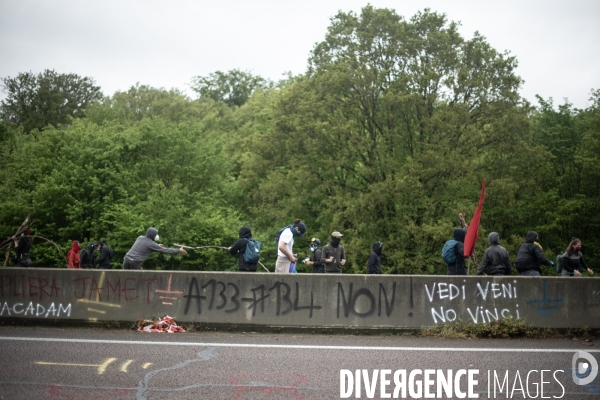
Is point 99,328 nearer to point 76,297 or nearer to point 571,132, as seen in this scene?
point 76,297

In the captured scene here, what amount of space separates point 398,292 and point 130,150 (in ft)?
96.2

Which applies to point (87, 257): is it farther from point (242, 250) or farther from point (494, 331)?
point (494, 331)

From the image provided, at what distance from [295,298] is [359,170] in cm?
2387

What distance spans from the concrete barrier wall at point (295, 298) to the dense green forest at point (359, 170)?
1995cm

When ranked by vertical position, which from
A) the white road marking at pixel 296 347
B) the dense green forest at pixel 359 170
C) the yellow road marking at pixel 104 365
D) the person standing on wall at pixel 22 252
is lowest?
the yellow road marking at pixel 104 365

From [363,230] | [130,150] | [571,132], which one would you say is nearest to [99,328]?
[363,230]

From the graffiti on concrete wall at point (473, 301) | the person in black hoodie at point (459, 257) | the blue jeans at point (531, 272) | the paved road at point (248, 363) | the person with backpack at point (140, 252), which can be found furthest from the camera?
the person with backpack at point (140, 252)

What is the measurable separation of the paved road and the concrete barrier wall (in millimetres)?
374

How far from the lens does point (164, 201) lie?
1362 inches

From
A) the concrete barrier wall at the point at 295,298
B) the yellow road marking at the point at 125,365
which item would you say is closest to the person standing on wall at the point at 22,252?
the concrete barrier wall at the point at 295,298

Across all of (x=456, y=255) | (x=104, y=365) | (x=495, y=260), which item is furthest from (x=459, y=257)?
(x=104, y=365)

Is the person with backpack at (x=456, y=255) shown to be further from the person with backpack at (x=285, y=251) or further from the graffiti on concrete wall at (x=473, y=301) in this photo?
the person with backpack at (x=285, y=251)

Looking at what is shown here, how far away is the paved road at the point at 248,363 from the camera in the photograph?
6.96m

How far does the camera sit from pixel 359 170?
34.7m
